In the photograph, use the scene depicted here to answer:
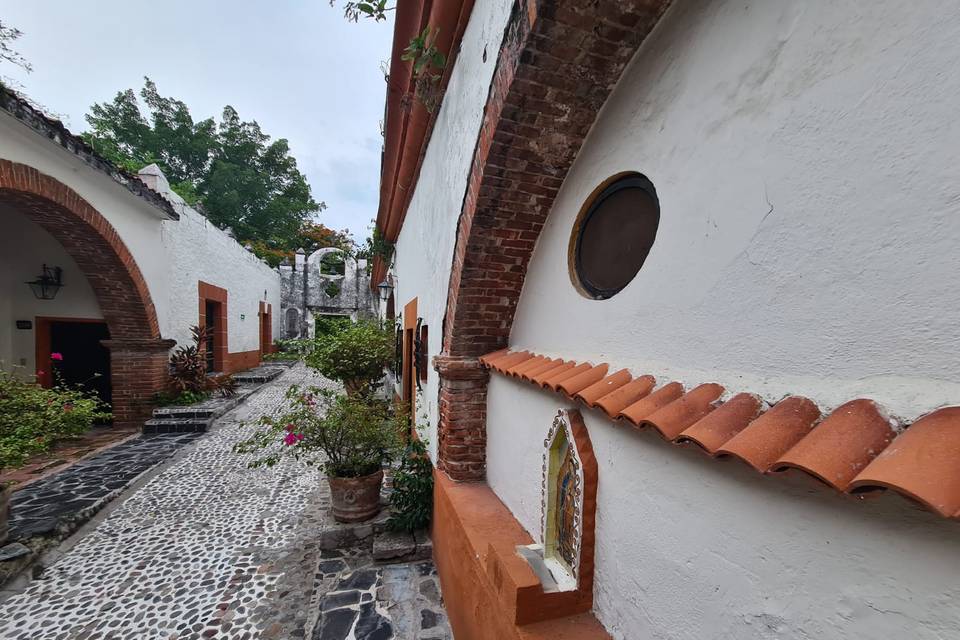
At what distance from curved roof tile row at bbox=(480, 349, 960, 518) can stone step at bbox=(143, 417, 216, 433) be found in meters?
8.11

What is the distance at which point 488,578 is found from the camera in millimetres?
1882

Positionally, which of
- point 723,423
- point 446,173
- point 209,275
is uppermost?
point 209,275

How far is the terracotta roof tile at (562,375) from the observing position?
164 cm

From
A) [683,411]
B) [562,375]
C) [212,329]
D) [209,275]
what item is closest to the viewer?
[683,411]

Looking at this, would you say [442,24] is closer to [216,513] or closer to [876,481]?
[876,481]

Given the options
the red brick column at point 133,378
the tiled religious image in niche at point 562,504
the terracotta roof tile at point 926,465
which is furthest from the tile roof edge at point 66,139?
the terracotta roof tile at point 926,465

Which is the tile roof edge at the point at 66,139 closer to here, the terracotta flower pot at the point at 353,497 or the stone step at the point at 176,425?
the stone step at the point at 176,425

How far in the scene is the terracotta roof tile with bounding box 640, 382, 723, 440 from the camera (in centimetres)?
102

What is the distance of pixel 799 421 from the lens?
85 cm

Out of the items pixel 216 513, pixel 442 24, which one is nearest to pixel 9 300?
pixel 216 513

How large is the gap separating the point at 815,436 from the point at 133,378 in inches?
375

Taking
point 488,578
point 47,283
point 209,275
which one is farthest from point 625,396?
point 209,275

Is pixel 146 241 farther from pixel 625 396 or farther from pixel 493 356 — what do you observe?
pixel 625 396

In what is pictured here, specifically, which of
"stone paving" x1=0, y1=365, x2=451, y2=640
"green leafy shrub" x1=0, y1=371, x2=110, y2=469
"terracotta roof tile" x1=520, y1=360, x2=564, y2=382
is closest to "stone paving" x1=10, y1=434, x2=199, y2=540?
"stone paving" x1=0, y1=365, x2=451, y2=640
